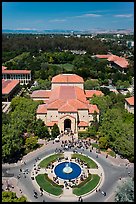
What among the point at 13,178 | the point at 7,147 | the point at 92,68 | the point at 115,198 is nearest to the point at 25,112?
the point at 7,147

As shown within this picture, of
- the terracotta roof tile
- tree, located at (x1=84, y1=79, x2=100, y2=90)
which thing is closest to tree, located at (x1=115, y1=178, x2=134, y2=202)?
the terracotta roof tile

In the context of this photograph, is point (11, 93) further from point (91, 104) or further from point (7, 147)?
point (7, 147)

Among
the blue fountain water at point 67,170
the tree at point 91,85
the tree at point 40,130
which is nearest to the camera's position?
the blue fountain water at point 67,170

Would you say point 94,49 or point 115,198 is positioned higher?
point 94,49

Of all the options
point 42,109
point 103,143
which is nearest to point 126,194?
point 103,143

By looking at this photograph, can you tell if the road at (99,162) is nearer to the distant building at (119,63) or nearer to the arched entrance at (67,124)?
the arched entrance at (67,124)

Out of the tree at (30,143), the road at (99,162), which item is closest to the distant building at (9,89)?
the tree at (30,143)

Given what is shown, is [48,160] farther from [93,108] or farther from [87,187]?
[93,108]
